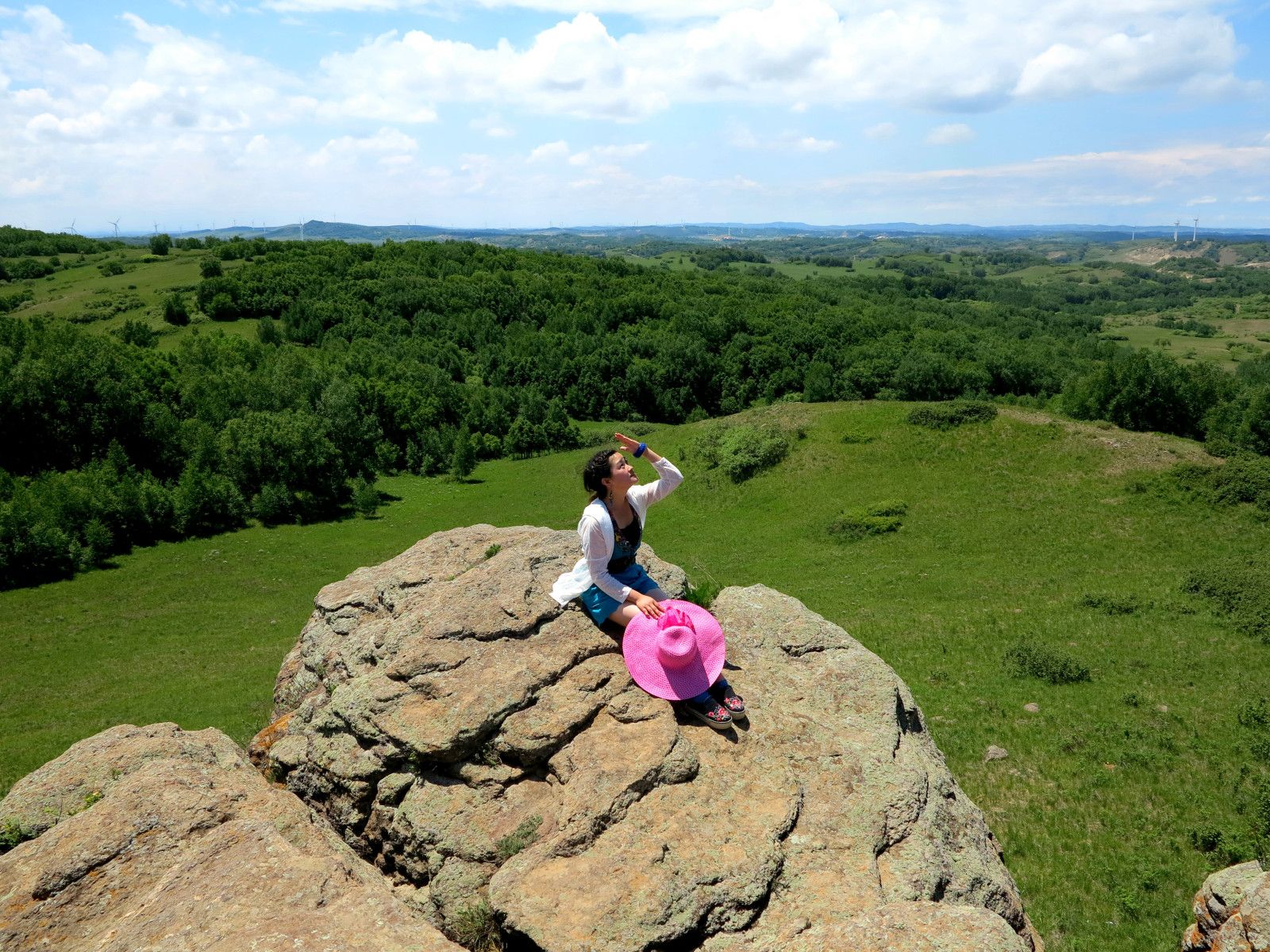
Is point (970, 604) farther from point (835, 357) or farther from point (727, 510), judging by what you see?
point (835, 357)

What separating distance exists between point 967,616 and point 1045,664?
5.88 metres

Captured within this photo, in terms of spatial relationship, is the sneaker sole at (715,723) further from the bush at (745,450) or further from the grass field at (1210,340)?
the grass field at (1210,340)

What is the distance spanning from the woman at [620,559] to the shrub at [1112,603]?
27.2 metres

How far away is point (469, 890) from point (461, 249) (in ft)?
496

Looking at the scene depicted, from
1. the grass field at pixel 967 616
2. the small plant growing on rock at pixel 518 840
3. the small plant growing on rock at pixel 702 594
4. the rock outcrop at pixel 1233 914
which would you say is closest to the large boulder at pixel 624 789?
the small plant growing on rock at pixel 518 840

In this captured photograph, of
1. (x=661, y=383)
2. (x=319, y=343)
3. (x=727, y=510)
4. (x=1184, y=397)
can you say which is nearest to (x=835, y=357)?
(x=661, y=383)

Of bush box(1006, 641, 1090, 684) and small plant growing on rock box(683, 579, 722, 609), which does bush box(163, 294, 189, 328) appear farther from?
small plant growing on rock box(683, 579, 722, 609)

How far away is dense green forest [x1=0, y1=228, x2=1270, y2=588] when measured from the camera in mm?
56469

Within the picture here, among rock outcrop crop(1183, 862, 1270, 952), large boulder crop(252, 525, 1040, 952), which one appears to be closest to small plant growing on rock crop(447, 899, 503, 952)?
large boulder crop(252, 525, 1040, 952)

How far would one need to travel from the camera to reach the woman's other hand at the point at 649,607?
29.5 feet

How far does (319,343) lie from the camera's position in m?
98.1

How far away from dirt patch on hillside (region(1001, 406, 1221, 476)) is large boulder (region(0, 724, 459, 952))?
48.7m

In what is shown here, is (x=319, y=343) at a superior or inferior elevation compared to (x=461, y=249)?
inferior

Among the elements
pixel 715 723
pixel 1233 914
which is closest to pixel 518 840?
pixel 715 723
